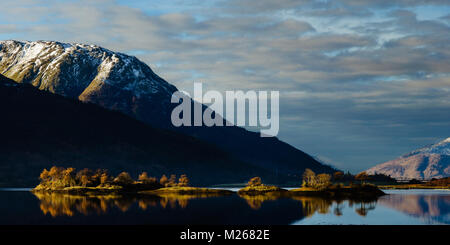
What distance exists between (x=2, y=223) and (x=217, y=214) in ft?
189

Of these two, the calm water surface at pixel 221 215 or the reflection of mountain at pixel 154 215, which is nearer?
the reflection of mountain at pixel 154 215

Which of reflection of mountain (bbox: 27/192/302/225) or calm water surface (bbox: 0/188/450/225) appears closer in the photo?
reflection of mountain (bbox: 27/192/302/225)

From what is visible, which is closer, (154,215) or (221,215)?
(154,215)

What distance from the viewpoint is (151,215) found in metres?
159

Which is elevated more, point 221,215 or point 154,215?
point 154,215
